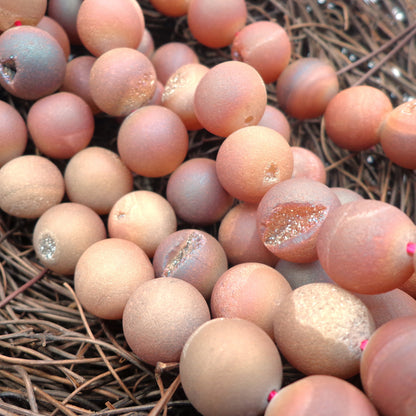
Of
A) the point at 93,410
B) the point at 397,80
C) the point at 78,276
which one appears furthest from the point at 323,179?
the point at 93,410

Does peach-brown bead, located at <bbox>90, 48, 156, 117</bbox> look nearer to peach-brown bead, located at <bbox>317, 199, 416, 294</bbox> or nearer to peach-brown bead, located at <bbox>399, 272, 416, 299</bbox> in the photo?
peach-brown bead, located at <bbox>317, 199, 416, 294</bbox>

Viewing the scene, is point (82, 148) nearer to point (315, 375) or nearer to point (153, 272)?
point (153, 272)

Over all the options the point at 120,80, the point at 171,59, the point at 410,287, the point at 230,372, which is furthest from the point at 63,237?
→ the point at 410,287

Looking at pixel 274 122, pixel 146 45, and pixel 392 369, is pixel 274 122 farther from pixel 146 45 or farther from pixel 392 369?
pixel 392 369

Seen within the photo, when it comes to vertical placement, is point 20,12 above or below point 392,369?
above

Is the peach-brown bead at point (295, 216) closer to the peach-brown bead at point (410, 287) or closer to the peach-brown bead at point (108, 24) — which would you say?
the peach-brown bead at point (410, 287)

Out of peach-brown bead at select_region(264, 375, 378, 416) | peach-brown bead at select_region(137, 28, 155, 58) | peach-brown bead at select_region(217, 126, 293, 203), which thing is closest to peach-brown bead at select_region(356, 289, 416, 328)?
peach-brown bead at select_region(264, 375, 378, 416)
